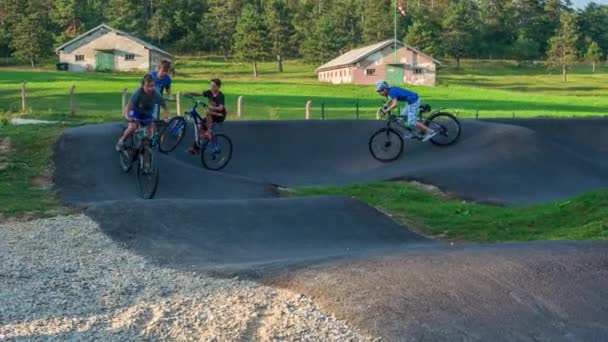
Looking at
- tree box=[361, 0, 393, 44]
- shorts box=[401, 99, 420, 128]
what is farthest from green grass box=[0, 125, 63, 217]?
tree box=[361, 0, 393, 44]

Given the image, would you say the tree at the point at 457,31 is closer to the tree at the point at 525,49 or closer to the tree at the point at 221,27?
the tree at the point at 525,49

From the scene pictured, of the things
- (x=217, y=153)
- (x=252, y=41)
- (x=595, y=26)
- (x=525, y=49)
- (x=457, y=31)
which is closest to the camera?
(x=217, y=153)

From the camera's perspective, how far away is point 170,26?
8838cm

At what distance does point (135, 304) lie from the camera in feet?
18.9

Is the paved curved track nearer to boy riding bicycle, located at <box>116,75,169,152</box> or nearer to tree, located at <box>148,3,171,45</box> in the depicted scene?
boy riding bicycle, located at <box>116,75,169,152</box>

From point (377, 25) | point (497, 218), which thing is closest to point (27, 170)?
point (497, 218)

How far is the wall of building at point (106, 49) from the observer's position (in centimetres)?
6894

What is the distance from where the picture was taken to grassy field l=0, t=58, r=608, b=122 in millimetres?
34812

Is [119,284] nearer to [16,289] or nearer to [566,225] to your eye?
[16,289]

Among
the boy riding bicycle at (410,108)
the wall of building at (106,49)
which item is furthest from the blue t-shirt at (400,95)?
the wall of building at (106,49)

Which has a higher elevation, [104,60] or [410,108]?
[104,60]

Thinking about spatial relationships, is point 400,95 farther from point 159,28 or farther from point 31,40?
point 159,28

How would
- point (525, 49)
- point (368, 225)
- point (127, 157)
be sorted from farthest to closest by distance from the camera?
point (525, 49) < point (127, 157) < point (368, 225)

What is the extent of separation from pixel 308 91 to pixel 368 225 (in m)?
43.2
